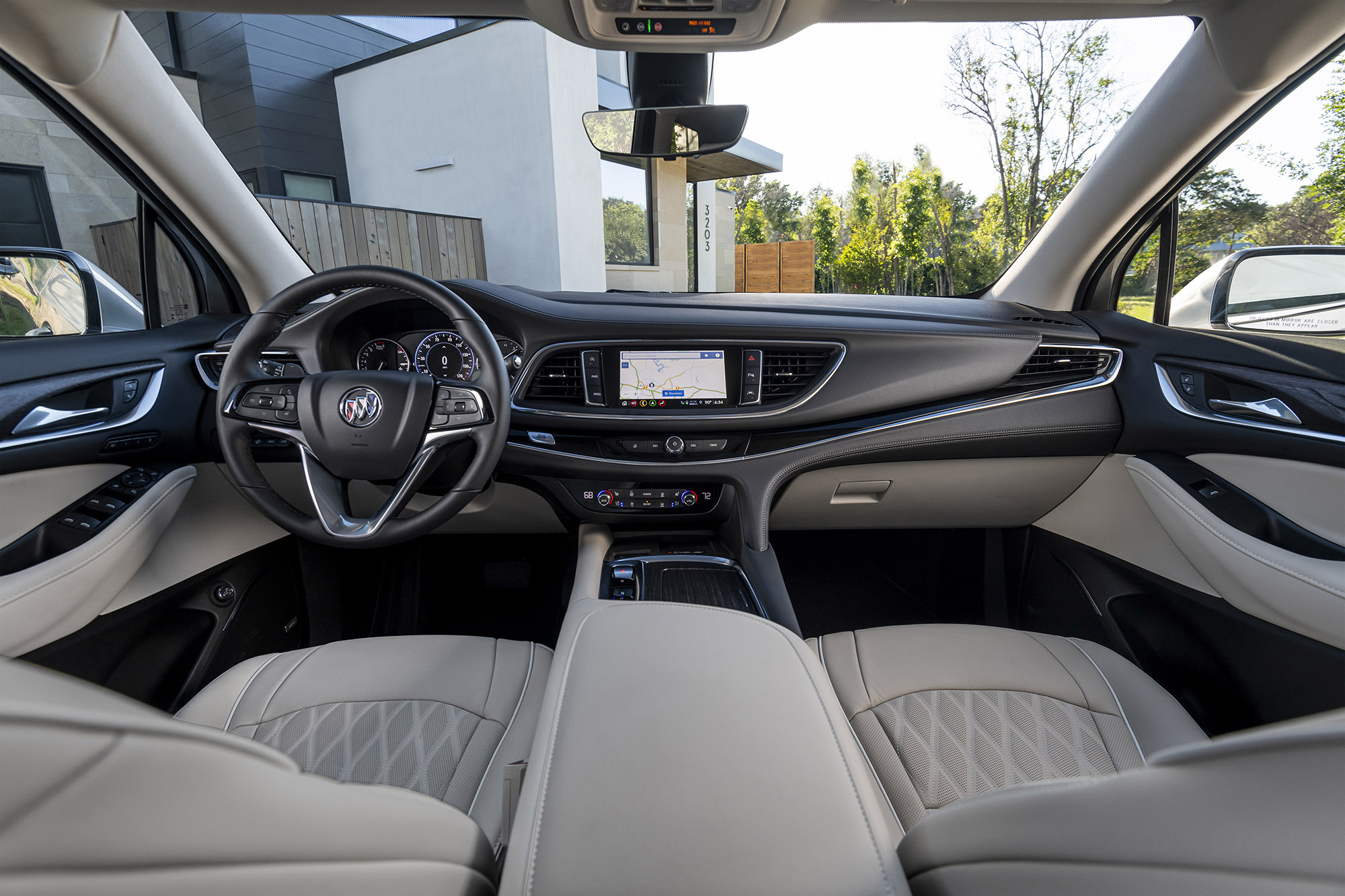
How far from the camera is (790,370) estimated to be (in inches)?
73.0

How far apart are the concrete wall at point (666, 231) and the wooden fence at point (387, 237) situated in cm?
150

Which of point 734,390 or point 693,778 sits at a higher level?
point 734,390

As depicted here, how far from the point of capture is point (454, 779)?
44.4 inches

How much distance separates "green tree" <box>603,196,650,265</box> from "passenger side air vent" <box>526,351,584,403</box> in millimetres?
3793

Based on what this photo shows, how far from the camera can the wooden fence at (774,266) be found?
9.01ft

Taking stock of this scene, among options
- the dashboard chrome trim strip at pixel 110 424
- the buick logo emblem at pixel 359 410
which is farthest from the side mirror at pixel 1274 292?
the dashboard chrome trim strip at pixel 110 424

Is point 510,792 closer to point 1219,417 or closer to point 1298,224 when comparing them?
point 1219,417

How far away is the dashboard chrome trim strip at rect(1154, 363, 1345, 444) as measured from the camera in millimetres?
1462

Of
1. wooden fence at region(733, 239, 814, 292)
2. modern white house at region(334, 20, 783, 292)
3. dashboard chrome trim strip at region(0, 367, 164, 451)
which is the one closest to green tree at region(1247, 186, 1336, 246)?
wooden fence at region(733, 239, 814, 292)

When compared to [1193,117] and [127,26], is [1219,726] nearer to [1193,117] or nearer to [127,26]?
[1193,117]

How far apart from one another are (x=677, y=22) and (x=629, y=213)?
479 cm

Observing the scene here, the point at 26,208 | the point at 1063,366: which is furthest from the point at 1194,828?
the point at 26,208

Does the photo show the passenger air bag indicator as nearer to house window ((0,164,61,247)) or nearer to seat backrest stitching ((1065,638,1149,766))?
seat backrest stitching ((1065,638,1149,766))

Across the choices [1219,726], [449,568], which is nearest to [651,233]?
[449,568]
